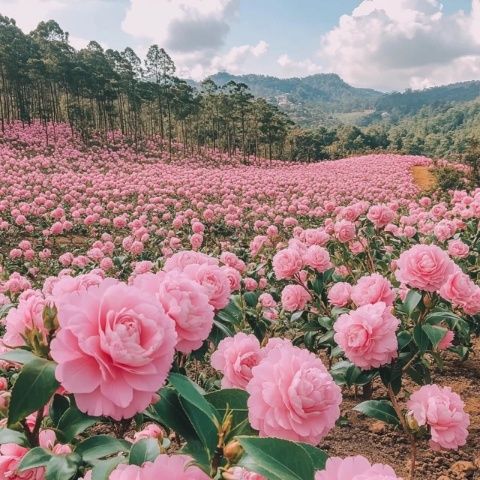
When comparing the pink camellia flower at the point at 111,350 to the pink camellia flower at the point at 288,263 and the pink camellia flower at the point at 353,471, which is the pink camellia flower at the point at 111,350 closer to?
the pink camellia flower at the point at 353,471

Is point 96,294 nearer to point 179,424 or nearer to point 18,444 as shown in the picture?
point 179,424

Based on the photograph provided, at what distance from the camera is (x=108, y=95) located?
134 feet

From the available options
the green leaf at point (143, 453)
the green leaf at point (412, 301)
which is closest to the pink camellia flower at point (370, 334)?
the green leaf at point (412, 301)

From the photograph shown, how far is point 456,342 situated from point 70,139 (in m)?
35.3

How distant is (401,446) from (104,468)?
2860 millimetres

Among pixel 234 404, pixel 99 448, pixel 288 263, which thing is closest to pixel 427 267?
pixel 288 263

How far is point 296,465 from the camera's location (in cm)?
90

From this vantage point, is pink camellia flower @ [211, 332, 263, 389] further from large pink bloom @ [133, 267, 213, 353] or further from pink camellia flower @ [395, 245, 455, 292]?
pink camellia flower @ [395, 245, 455, 292]

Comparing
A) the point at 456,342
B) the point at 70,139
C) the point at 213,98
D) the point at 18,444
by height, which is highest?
the point at 213,98

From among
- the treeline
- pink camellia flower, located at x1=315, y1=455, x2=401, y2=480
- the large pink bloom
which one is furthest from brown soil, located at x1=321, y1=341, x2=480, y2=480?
the treeline

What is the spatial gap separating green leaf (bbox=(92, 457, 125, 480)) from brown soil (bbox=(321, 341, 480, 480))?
2466 mm

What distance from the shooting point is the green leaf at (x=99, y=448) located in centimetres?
127

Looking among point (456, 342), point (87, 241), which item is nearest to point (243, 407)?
point (456, 342)

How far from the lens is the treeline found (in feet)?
126
